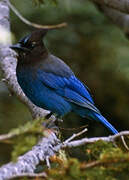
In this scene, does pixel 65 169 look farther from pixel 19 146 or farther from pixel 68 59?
pixel 68 59

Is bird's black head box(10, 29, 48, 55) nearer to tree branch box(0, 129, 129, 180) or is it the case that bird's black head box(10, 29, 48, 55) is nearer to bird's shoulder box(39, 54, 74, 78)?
bird's shoulder box(39, 54, 74, 78)

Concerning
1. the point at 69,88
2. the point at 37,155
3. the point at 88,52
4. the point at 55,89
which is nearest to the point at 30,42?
the point at 55,89

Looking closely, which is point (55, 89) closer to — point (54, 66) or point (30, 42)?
point (54, 66)

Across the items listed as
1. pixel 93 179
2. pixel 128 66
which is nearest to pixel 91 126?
pixel 128 66

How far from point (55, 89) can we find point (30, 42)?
20.2 inches

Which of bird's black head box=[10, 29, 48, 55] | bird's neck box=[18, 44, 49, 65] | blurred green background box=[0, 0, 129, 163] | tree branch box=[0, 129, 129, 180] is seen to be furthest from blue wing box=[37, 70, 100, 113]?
tree branch box=[0, 129, 129, 180]

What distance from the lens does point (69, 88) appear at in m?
4.16

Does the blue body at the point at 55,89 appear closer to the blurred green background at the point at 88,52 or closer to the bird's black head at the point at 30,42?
the bird's black head at the point at 30,42

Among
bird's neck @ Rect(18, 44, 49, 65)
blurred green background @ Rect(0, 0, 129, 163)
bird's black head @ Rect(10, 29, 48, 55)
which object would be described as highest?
bird's black head @ Rect(10, 29, 48, 55)

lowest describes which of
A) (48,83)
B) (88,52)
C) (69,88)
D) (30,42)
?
(88,52)

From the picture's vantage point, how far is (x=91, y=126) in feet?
17.8

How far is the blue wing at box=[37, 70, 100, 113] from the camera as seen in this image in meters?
3.99

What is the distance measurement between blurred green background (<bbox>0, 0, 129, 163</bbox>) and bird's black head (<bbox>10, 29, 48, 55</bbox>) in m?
1.19

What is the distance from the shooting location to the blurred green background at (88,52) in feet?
16.8
